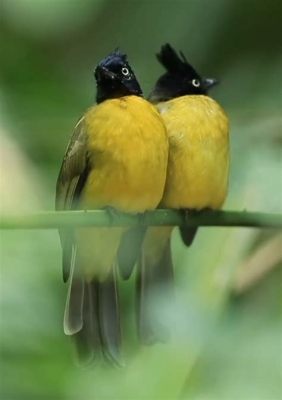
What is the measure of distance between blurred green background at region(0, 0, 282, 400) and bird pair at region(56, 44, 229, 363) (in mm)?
17

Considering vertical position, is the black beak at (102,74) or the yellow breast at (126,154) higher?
the black beak at (102,74)

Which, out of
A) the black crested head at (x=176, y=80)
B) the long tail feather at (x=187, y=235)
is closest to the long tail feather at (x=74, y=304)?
the long tail feather at (x=187, y=235)

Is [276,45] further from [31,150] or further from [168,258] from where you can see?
[31,150]

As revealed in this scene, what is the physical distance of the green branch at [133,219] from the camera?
1.39ft

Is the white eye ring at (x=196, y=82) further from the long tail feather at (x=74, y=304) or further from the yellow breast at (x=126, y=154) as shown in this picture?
the long tail feather at (x=74, y=304)

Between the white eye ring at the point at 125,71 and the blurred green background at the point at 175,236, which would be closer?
the blurred green background at the point at 175,236

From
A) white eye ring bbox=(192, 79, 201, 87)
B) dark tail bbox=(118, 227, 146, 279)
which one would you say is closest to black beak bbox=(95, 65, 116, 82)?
dark tail bbox=(118, 227, 146, 279)

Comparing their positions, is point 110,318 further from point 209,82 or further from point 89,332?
point 209,82

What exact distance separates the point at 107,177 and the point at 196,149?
0.15 m

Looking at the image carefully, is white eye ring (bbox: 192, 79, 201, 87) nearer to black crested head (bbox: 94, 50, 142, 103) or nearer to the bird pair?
the bird pair

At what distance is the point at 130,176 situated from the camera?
801mm

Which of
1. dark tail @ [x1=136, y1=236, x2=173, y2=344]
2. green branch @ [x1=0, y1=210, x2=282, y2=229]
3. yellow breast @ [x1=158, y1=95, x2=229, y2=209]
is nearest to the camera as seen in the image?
green branch @ [x1=0, y1=210, x2=282, y2=229]

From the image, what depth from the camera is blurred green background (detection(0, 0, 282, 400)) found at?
22.6 inches

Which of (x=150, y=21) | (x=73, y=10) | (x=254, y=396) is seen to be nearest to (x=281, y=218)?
(x=254, y=396)
